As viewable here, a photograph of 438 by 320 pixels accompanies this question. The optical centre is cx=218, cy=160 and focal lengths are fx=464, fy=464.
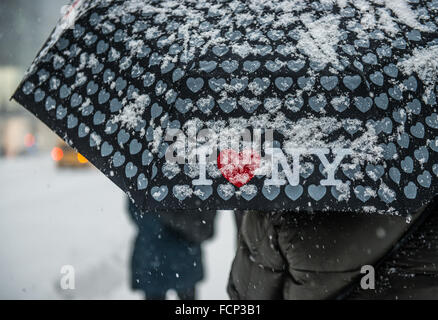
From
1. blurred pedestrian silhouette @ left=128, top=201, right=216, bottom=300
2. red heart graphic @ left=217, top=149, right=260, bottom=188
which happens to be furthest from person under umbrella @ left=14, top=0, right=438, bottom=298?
blurred pedestrian silhouette @ left=128, top=201, right=216, bottom=300

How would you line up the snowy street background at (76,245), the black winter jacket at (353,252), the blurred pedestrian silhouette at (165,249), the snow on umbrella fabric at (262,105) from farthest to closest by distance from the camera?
the snowy street background at (76,245)
the blurred pedestrian silhouette at (165,249)
the black winter jacket at (353,252)
the snow on umbrella fabric at (262,105)

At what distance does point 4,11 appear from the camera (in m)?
21.9

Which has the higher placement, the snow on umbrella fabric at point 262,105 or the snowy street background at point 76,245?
the snow on umbrella fabric at point 262,105

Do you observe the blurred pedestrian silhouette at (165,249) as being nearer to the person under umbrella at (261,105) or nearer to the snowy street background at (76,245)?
the snowy street background at (76,245)

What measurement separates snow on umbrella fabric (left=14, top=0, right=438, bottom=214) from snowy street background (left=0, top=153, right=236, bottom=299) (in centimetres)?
175

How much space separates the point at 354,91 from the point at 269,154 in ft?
1.04

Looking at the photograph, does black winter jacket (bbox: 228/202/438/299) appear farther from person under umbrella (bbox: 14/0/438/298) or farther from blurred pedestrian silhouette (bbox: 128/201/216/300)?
blurred pedestrian silhouette (bbox: 128/201/216/300)

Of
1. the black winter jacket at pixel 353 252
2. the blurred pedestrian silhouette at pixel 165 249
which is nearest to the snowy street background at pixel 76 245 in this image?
the blurred pedestrian silhouette at pixel 165 249

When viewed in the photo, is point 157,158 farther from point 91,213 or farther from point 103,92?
point 91,213

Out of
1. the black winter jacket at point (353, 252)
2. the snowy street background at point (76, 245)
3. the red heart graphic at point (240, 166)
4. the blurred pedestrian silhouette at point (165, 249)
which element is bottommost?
the snowy street background at point (76, 245)

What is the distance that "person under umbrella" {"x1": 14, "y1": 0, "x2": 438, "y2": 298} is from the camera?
4.09 feet

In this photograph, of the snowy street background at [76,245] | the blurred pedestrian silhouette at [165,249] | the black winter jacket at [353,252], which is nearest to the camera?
the black winter jacket at [353,252]

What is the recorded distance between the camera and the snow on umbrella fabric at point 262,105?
1.24m

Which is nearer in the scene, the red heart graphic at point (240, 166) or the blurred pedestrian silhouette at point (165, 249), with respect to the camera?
the red heart graphic at point (240, 166)
